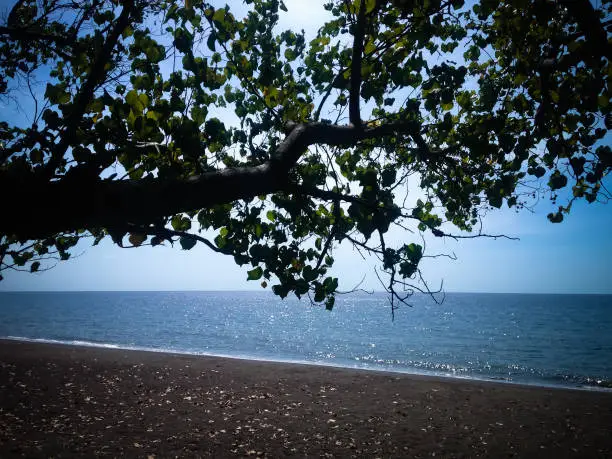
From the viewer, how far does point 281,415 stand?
13.0 meters

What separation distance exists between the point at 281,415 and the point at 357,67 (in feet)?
A: 42.1

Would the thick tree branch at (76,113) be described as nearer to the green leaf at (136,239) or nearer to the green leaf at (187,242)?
the green leaf at (136,239)

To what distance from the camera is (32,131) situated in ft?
11.3

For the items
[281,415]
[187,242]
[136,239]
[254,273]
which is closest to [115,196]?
[136,239]

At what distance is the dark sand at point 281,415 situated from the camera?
1026 centimetres

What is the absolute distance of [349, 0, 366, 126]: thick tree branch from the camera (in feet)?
11.2

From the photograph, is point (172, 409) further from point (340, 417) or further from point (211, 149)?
point (211, 149)

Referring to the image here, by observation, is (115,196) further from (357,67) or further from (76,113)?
(357,67)

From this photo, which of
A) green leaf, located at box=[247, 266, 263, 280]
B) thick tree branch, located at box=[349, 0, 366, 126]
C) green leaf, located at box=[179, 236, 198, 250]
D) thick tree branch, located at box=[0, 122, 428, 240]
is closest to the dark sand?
green leaf, located at box=[247, 266, 263, 280]

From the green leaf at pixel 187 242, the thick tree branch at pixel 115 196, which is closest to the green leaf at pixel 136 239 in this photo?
the green leaf at pixel 187 242

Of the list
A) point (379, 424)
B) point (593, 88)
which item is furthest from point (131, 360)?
point (593, 88)

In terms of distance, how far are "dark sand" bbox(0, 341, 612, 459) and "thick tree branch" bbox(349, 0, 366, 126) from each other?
31.7 feet

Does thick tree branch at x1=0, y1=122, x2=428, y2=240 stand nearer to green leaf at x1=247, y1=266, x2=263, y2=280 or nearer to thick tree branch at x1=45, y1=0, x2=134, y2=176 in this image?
thick tree branch at x1=45, y1=0, x2=134, y2=176

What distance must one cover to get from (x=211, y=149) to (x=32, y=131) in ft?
9.11
